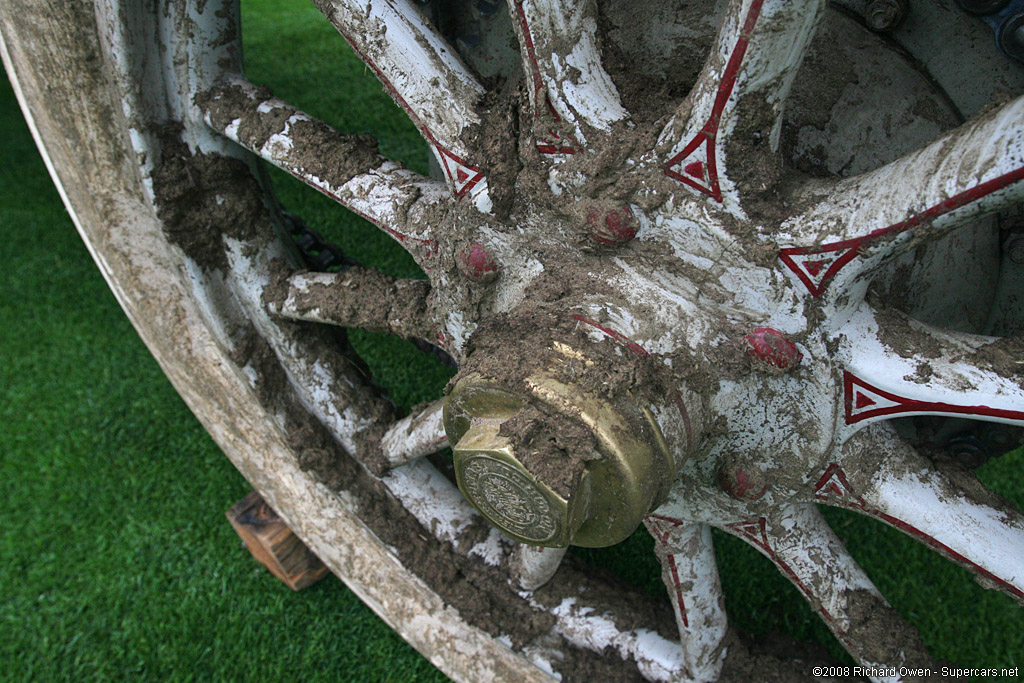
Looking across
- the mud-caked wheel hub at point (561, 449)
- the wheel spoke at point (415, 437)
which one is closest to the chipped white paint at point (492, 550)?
the wheel spoke at point (415, 437)

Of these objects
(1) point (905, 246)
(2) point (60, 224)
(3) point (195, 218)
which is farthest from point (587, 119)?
(2) point (60, 224)

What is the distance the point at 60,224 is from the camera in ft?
9.35

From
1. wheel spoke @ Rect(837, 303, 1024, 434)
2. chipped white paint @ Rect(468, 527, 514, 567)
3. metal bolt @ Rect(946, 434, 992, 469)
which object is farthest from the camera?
chipped white paint @ Rect(468, 527, 514, 567)

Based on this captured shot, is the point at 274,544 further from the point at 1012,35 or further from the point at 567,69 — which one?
the point at 1012,35

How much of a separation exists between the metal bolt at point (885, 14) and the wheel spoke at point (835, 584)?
649 millimetres

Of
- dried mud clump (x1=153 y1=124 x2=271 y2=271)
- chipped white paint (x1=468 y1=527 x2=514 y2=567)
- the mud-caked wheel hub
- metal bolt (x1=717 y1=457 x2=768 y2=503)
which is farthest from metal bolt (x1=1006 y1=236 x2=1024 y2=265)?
dried mud clump (x1=153 y1=124 x2=271 y2=271)

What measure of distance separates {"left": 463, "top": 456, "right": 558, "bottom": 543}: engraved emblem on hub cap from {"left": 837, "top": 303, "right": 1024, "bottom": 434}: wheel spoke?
0.38 m

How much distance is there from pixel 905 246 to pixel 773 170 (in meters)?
0.15

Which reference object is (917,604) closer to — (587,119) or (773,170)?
(773,170)

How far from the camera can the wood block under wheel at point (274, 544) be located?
1.72 m

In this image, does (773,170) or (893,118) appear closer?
(773,170)

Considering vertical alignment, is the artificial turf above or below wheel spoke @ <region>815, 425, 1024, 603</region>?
below

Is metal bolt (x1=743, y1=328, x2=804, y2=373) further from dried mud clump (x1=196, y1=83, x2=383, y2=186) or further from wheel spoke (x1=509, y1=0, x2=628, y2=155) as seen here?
dried mud clump (x1=196, y1=83, x2=383, y2=186)

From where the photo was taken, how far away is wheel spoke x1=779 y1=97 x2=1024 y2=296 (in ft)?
2.34
